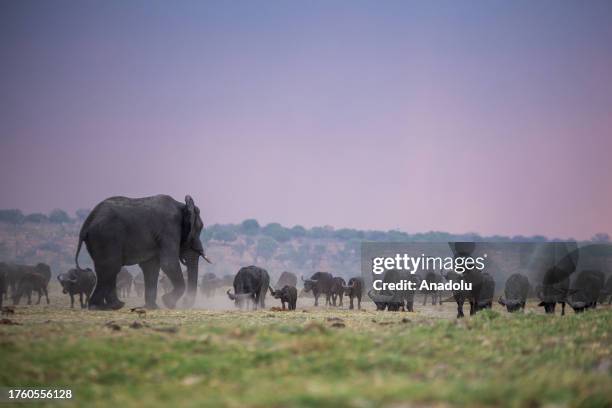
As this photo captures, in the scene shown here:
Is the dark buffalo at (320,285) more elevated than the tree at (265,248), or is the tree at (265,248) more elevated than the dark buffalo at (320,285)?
the tree at (265,248)

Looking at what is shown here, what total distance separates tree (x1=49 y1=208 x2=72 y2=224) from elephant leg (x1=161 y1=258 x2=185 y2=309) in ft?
404

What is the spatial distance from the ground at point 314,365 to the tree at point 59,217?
5439 inches

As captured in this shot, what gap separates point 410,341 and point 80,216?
492ft

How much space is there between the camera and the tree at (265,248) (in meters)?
150

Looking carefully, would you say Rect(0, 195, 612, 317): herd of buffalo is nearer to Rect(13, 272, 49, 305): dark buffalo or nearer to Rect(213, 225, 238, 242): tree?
Rect(13, 272, 49, 305): dark buffalo

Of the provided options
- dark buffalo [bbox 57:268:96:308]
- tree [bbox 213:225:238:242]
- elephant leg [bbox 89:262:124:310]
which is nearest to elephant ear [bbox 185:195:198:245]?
elephant leg [bbox 89:262:124:310]

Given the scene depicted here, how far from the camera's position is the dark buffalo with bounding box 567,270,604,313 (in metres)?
28.2

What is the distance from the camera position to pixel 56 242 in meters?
127

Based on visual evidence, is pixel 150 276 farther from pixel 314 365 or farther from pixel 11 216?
pixel 11 216

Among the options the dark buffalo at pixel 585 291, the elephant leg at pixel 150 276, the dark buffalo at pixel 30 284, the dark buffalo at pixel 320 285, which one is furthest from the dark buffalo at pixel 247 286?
the dark buffalo at pixel 585 291

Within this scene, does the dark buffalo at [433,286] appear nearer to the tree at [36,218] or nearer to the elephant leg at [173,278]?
the elephant leg at [173,278]

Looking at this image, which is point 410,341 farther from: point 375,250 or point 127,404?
point 375,250

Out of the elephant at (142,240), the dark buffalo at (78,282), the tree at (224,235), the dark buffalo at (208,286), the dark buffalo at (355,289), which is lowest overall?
the dark buffalo at (208,286)

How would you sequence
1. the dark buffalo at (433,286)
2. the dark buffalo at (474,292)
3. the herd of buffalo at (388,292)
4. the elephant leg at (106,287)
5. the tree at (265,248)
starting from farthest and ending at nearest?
1. the tree at (265,248)
2. the dark buffalo at (433,286)
3. the herd of buffalo at (388,292)
4. the elephant leg at (106,287)
5. the dark buffalo at (474,292)
